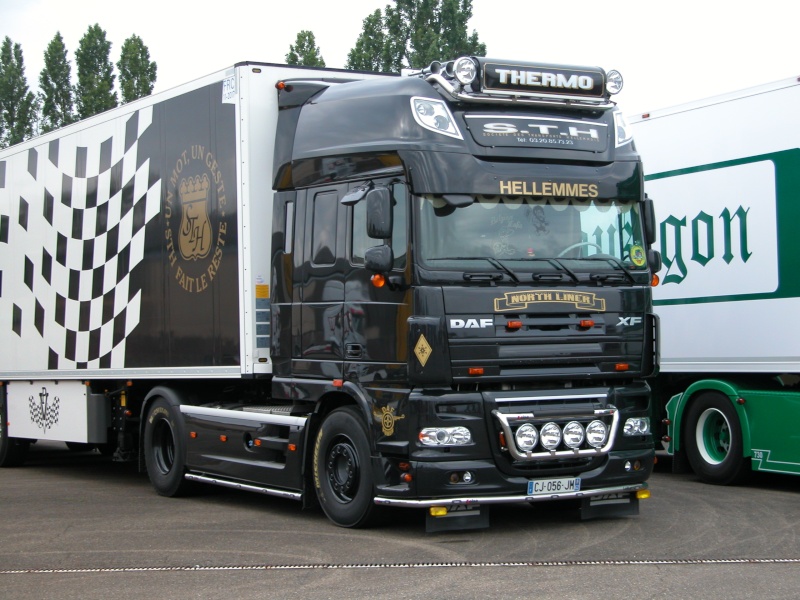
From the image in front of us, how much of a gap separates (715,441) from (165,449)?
227 inches

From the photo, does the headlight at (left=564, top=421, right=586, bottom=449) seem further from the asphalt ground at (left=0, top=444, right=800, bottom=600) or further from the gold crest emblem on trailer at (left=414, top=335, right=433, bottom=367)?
the gold crest emblem on trailer at (left=414, top=335, right=433, bottom=367)

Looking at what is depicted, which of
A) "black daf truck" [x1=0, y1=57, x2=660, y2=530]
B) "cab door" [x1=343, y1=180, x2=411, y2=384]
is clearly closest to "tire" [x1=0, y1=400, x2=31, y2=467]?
"black daf truck" [x1=0, y1=57, x2=660, y2=530]

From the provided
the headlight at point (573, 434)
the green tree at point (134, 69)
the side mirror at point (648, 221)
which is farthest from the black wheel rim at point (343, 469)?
the green tree at point (134, 69)

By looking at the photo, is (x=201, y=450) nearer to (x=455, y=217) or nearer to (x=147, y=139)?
(x=147, y=139)

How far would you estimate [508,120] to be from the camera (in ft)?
31.9

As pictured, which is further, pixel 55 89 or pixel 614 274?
pixel 55 89

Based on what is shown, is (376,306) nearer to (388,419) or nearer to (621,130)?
(388,419)

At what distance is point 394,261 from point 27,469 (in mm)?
8966

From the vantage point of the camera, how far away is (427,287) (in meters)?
9.16

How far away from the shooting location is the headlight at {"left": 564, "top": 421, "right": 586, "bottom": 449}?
374 inches

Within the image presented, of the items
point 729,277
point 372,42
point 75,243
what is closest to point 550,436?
point 729,277

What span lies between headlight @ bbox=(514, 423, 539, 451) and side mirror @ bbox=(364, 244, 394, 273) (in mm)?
1564

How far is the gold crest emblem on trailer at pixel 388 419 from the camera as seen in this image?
9320 millimetres

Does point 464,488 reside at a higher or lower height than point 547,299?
lower
